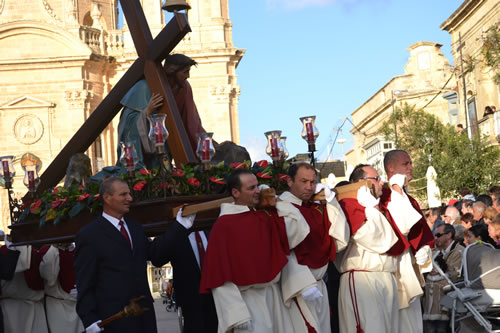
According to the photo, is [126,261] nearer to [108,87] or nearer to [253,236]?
[253,236]

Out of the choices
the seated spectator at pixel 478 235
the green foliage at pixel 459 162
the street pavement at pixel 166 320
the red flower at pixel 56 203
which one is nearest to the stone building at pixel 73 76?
the green foliage at pixel 459 162

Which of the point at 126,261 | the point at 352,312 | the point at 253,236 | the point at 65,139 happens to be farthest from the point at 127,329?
the point at 65,139

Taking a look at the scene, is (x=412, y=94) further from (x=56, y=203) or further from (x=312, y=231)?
(x=312, y=231)

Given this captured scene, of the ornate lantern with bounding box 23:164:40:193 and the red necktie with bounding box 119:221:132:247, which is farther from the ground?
the ornate lantern with bounding box 23:164:40:193

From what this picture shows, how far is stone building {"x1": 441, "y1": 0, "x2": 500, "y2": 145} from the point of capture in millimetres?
30469

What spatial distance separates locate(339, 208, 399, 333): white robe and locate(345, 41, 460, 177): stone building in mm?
34304

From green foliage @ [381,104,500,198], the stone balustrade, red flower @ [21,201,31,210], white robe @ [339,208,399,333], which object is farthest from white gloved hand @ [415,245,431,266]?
the stone balustrade

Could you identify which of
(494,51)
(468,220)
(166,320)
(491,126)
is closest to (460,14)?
(491,126)

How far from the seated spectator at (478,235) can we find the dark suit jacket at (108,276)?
14.7ft

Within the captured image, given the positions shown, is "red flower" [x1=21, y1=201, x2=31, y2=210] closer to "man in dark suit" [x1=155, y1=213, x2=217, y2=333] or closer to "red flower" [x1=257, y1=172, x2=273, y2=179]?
"man in dark suit" [x1=155, y1=213, x2=217, y2=333]

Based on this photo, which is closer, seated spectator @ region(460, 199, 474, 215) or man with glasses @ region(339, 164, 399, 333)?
man with glasses @ region(339, 164, 399, 333)

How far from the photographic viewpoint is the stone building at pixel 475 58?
3047cm

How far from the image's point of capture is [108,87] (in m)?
39.4

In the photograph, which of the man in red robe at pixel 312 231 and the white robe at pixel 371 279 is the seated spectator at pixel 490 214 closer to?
the white robe at pixel 371 279
